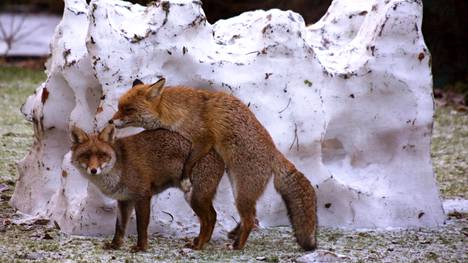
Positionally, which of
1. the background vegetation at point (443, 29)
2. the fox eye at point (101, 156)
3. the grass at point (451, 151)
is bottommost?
the grass at point (451, 151)

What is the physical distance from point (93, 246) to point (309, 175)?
174cm

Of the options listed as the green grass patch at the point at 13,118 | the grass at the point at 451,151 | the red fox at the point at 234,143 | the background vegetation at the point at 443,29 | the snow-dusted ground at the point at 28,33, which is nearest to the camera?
the red fox at the point at 234,143

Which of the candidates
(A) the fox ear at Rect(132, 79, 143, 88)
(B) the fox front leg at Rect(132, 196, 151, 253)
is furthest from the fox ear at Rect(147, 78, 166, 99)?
(B) the fox front leg at Rect(132, 196, 151, 253)

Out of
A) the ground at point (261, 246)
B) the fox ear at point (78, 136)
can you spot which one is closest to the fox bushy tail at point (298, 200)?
the ground at point (261, 246)

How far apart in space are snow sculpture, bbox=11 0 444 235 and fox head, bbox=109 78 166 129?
0.36m

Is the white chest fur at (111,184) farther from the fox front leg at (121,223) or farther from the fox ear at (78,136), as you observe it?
the fox ear at (78,136)

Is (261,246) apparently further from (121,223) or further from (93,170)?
(93,170)

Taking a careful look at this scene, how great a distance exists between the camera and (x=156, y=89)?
6.40 m

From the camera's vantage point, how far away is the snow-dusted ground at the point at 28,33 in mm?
18672

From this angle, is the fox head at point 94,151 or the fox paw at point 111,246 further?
the fox paw at point 111,246

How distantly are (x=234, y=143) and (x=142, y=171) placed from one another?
64cm

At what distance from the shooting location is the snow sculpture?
6.84m

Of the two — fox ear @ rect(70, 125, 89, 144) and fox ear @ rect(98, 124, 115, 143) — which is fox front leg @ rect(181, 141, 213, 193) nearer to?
fox ear @ rect(98, 124, 115, 143)

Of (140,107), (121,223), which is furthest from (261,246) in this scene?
(140,107)
